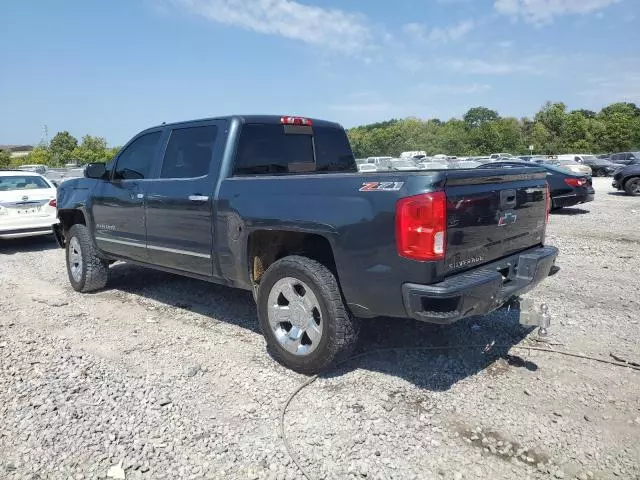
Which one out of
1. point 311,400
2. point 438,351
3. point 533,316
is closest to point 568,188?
point 438,351

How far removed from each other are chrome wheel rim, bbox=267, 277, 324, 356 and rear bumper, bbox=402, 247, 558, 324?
816 millimetres

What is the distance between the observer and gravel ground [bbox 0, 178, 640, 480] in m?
2.84

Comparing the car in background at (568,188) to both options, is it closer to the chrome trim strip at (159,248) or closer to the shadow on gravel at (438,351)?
the shadow on gravel at (438,351)


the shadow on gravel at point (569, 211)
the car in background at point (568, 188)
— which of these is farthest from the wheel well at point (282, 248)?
the shadow on gravel at point (569, 211)

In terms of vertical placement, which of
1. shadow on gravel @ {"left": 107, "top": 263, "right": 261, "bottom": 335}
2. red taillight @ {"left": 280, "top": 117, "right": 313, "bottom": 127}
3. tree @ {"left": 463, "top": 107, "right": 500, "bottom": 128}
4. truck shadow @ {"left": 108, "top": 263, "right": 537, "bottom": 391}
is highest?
tree @ {"left": 463, "top": 107, "right": 500, "bottom": 128}

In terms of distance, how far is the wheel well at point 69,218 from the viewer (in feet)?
22.1

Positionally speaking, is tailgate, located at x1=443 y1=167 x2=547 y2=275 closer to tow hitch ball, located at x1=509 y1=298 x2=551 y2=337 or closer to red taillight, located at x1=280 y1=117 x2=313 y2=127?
tow hitch ball, located at x1=509 y1=298 x2=551 y2=337

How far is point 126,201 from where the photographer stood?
550 cm

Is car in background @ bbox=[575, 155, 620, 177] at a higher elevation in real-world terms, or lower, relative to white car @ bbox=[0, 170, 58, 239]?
lower

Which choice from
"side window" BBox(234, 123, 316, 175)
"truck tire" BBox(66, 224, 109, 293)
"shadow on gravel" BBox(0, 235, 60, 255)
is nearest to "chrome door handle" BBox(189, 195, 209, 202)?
"side window" BBox(234, 123, 316, 175)

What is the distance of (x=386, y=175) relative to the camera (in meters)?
3.30

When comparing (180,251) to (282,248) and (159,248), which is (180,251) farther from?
(282,248)

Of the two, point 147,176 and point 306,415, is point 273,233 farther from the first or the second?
point 147,176

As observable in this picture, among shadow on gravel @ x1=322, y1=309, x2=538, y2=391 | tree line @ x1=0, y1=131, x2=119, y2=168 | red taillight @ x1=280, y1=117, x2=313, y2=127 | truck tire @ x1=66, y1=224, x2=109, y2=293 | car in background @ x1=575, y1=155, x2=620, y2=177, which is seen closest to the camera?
shadow on gravel @ x1=322, y1=309, x2=538, y2=391
